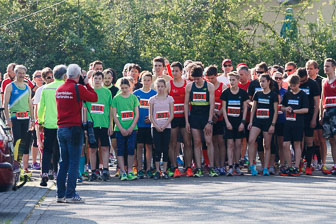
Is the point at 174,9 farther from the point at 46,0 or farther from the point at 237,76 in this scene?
the point at 237,76

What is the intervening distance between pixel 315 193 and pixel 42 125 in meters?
5.01

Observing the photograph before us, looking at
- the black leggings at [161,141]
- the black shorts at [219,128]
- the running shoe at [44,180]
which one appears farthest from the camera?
the black shorts at [219,128]

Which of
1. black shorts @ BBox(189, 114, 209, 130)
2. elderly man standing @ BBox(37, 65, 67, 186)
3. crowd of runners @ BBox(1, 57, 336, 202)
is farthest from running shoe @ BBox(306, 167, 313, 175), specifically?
elderly man standing @ BBox(37, 65, 67, 186)

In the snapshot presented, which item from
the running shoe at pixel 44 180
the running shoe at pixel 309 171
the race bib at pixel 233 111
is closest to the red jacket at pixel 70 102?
the running shoe at pixel 44 180

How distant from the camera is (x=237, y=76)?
14.7 metres

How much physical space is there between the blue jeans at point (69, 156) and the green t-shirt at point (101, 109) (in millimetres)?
2984

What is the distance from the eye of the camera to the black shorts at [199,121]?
14508 mm

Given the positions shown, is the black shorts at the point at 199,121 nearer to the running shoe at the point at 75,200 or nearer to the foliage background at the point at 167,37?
the running shoe at the point at 75,200

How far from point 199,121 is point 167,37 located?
43.6 feet

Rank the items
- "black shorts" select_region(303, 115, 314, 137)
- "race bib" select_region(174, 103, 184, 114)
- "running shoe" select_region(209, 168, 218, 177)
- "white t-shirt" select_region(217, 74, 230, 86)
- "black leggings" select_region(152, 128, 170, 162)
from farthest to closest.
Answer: "white t-shirt" select_region(217, 74, 230, 86), "black shorts" select_region(303, 115, 314, 137), "race bib" select_region(174, 103, 184, 114), "running shoe" select_region(209, 168, 218, 177), "black leggings" select_region(152, 128, 170, 162)

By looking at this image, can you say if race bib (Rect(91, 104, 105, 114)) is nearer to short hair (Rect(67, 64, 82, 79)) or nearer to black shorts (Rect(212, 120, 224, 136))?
black shorts (Rect(212, 120, 224, 136))

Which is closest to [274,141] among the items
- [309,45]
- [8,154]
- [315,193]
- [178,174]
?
[178,174]

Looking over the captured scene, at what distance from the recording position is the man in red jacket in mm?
11062

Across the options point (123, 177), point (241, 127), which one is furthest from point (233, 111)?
point (123, 177)
